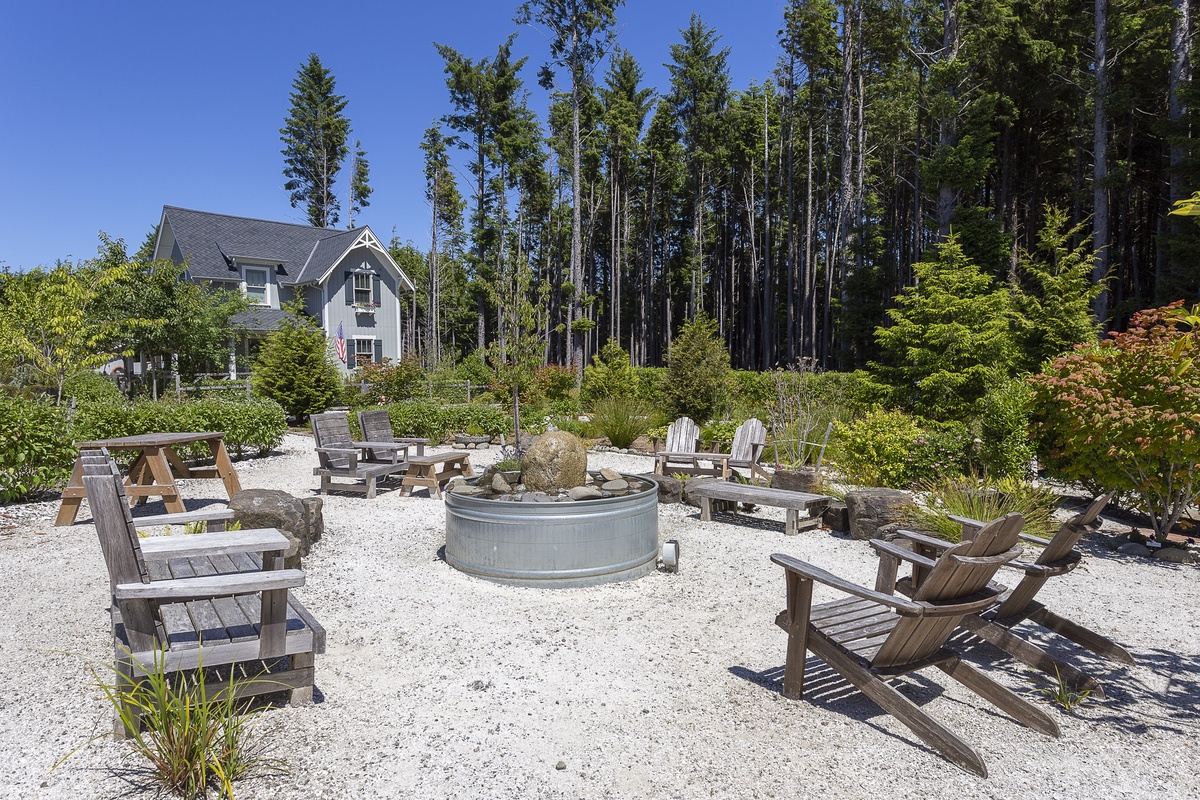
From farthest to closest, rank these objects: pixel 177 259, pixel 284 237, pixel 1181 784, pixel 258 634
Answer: pixel 284 237 < pixel 177 259 < pixel 258 634 < pixel 1181 784

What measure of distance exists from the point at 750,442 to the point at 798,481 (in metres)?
1.36

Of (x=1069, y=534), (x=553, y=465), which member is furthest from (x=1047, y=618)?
(x=553, y=465)

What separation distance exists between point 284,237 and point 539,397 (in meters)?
17.5

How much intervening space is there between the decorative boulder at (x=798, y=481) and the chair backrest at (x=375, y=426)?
553cm

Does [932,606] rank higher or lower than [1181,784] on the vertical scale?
higher

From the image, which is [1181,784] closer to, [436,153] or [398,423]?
[398,423]

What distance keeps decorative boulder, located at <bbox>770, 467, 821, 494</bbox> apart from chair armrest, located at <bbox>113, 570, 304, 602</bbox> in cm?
596

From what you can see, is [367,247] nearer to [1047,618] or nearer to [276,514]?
[276,514]

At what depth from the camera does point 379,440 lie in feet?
32.4

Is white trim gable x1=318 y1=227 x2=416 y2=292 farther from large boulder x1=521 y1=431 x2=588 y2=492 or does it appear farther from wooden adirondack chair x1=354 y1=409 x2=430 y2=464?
large boulder x1=521 y1=431 x2=588 y2=492

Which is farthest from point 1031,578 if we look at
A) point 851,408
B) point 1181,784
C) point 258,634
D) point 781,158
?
point 781,158

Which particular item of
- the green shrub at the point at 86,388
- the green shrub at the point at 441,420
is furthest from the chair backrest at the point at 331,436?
the green shrub at the point at 86,388

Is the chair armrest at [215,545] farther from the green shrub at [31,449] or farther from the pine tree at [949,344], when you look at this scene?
the pine tree at [949,344]

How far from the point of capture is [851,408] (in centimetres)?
1392
